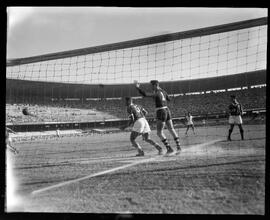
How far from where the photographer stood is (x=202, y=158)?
4.59 meters

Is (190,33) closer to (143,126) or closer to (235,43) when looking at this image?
(235,43)

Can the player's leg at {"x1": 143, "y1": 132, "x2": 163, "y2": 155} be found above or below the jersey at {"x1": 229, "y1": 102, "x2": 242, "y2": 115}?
below

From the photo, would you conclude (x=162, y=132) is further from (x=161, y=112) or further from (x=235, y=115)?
(x=235, y=115)

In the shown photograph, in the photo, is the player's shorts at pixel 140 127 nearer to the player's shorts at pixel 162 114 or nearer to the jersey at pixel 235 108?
the player's shorts at pixel 162 114

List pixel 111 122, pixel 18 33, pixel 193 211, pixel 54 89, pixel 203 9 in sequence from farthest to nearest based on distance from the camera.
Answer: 1. pixel 54 89
2. pixel 111 122
3. pixel 18 33
4. pixel 203 9
5. pixel 193 211

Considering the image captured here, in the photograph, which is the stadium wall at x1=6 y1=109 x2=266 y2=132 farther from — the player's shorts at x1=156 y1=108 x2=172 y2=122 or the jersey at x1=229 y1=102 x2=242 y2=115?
the player's shorts at x1=156 y1=108 x2=172 y2=122

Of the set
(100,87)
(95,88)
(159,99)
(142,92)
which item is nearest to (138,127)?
(159,99)

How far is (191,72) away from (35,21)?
2877mm

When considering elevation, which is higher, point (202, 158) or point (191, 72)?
point (191, 72)

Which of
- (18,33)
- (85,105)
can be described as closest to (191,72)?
(18,33)

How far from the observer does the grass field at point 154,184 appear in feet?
11.2

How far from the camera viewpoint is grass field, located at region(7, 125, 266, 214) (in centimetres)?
343

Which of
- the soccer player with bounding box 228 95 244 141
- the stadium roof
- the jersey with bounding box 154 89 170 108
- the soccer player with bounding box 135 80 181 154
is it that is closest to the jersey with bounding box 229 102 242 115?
the soccer player with bounding box 228 95 244 141
